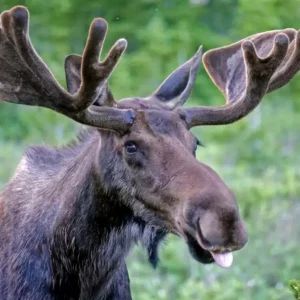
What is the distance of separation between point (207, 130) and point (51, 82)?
42.5ft

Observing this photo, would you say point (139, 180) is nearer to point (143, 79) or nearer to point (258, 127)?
point (258, 127)

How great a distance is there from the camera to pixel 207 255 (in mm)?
6723

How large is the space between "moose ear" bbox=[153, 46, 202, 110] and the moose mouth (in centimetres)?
100


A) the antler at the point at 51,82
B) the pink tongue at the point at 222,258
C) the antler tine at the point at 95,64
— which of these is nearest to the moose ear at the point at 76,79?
the antler at the point at 51,82

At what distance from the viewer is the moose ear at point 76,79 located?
7.17 meters

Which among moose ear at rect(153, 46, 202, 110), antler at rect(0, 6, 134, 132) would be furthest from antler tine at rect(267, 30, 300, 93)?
antler at rect(0, 6, 134, 132)

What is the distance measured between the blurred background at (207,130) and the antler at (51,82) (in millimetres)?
995

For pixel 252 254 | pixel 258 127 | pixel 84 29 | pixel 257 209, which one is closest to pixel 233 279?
pixel 252 254

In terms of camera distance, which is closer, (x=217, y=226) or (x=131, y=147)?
(x=217, y=226)

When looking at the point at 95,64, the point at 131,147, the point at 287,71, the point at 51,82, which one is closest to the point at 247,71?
the point at 287,71

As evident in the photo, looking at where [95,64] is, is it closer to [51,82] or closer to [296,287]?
[51,82]

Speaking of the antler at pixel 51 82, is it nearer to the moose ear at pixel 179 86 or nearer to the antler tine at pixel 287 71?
the moose ear at pixel 179 86

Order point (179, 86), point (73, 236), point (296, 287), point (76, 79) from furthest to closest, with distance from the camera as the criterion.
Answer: point (179, 86), point (73, 236), point (76, 79), point (296, 287)

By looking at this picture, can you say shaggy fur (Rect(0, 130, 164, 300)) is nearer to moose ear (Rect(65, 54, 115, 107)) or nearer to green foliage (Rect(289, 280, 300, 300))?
moose ear (Rect(65, 54, 115, 107))
